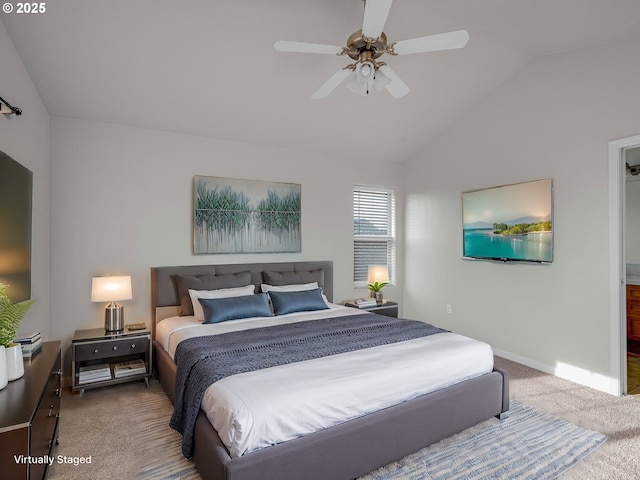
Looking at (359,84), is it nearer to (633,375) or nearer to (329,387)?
(329,387)

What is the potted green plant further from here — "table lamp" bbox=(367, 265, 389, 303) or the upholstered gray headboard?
the upholstered gray headboard

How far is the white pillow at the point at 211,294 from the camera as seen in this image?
3.61 metres

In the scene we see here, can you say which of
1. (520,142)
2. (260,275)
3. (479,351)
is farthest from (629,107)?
(260,275)

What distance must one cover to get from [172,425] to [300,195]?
3092 millimetres

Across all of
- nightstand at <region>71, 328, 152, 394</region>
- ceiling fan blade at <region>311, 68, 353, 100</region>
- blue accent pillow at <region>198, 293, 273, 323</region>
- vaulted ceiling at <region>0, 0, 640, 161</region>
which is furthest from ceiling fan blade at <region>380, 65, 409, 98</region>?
nightstand at <region>71, 328, 152, 394</region>

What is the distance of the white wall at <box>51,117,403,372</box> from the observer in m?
3.55

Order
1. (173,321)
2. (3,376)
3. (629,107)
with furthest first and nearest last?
(173,321)
(629,107)
(3,376)

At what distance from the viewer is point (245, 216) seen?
445cm

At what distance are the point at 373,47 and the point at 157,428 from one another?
10.1 ft

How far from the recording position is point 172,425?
7.92 feet

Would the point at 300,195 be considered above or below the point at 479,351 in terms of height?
above

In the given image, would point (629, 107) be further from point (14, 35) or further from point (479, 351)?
point (14, 35)

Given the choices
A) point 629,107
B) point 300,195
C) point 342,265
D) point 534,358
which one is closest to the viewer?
point 629,107

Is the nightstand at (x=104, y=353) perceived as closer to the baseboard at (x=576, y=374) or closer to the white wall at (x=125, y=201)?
the white wall at (x=125, y=201)
